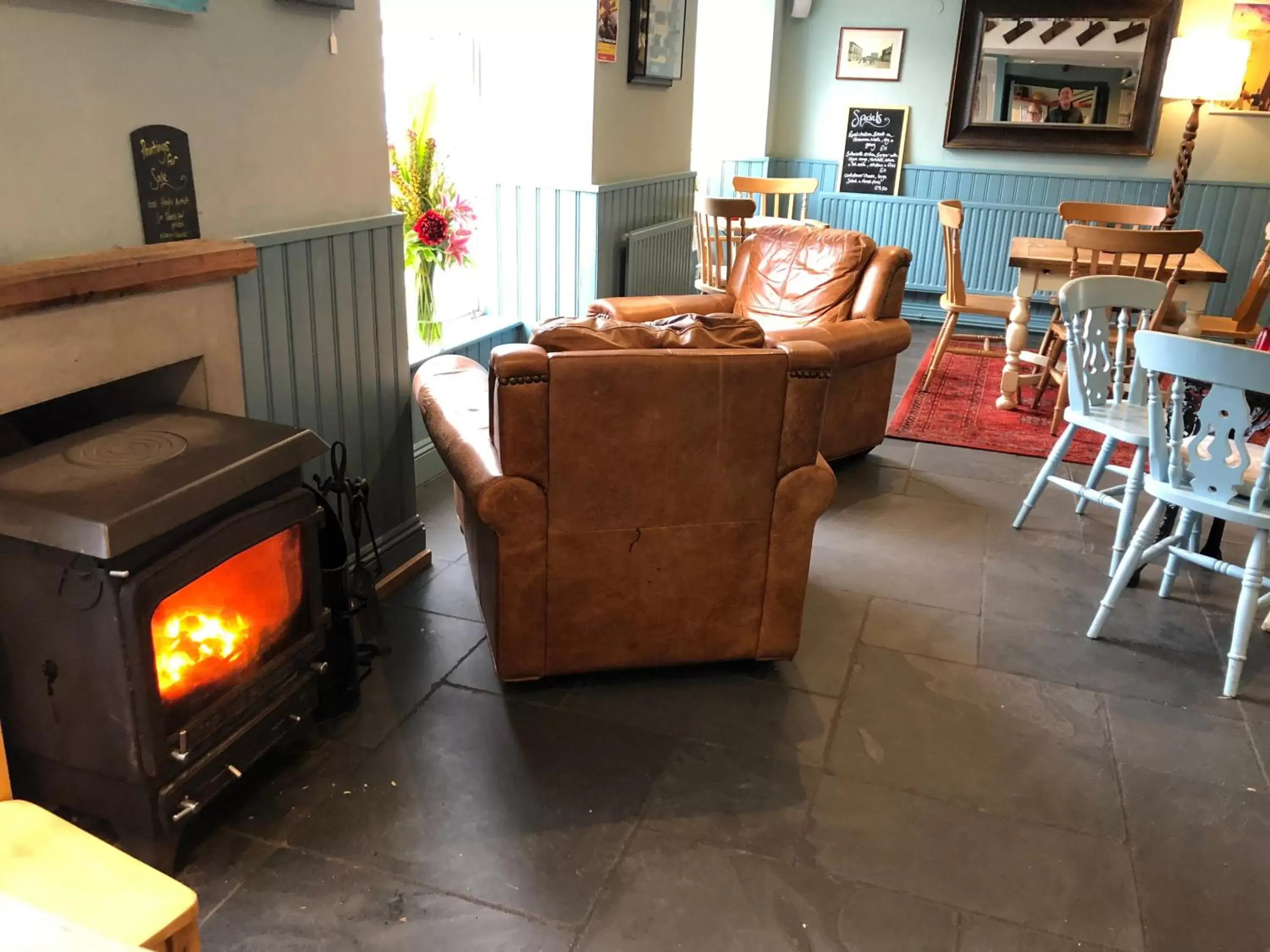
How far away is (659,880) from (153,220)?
1.56 metres

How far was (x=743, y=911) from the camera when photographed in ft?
5.43

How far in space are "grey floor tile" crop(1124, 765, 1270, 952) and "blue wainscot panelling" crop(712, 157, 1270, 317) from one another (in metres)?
4.95

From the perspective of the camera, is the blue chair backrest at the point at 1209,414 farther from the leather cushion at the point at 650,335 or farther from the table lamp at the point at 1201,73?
the table lamp at the point at 1201,73

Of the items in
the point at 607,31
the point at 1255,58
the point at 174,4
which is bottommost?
the point at 174,4

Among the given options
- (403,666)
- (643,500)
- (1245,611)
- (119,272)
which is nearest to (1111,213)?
(1245,611)

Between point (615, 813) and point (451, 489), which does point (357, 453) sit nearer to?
point (451, 489)

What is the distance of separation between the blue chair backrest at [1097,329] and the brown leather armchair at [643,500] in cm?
117

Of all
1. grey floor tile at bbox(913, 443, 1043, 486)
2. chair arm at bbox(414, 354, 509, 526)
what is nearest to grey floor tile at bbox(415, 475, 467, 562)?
chair arm at bbox(414, 354, 509, 526)

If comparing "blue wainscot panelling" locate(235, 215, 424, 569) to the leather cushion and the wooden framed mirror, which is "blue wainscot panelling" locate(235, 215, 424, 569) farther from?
the wooden framed mirror

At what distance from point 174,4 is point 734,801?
1851 millimetres

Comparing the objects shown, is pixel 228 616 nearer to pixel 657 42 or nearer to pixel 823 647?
pixel 823 647

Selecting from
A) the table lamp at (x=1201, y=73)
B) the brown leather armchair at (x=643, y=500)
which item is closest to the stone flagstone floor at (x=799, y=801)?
the brown leather armchair at (x=643, y=500)

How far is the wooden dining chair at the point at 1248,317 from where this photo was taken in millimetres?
4250

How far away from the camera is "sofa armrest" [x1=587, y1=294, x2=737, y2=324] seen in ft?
11.8
